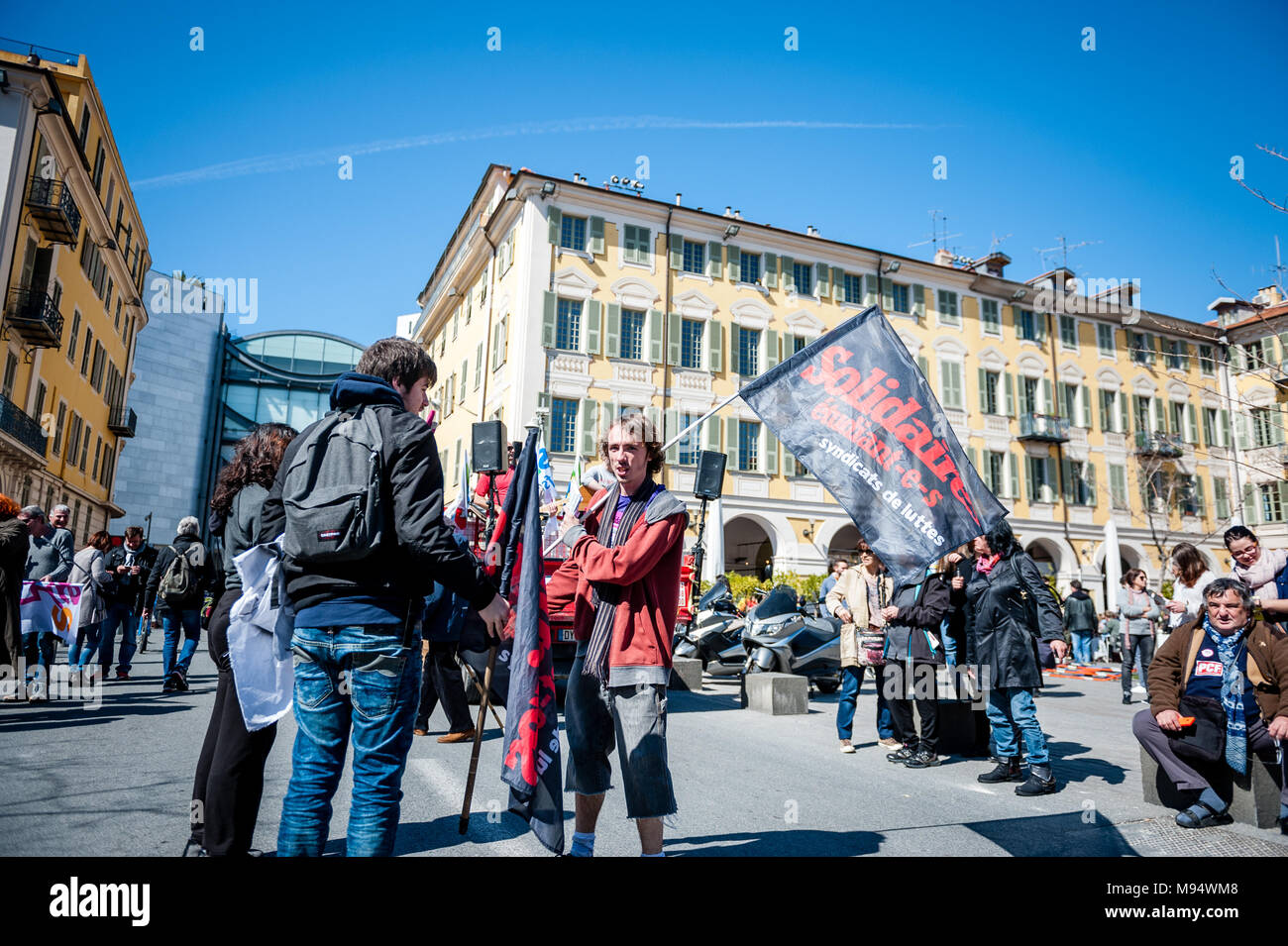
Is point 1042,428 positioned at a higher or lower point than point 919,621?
higher

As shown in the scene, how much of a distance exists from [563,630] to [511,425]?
62.6ft

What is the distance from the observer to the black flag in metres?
3.84

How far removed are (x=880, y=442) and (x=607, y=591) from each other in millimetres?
1680

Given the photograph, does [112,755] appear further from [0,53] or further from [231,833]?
[0,53]

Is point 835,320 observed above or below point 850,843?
above

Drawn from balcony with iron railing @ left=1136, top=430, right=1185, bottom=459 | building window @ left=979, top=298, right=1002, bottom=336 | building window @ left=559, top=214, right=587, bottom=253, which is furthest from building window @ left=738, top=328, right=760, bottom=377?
balcony with iron railing @ left=1136, top=430, right=1185, bottom=459

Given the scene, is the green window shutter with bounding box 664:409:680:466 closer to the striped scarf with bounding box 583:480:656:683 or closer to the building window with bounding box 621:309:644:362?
the building window with bounding box 621:309:644:362

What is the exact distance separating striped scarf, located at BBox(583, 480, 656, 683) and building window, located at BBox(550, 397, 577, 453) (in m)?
22.9

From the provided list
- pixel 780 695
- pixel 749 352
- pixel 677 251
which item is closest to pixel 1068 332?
pixel 749 352

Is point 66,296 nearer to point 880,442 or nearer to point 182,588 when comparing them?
point 182,588

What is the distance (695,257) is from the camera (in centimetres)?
2950

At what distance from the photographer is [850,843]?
3.95m
